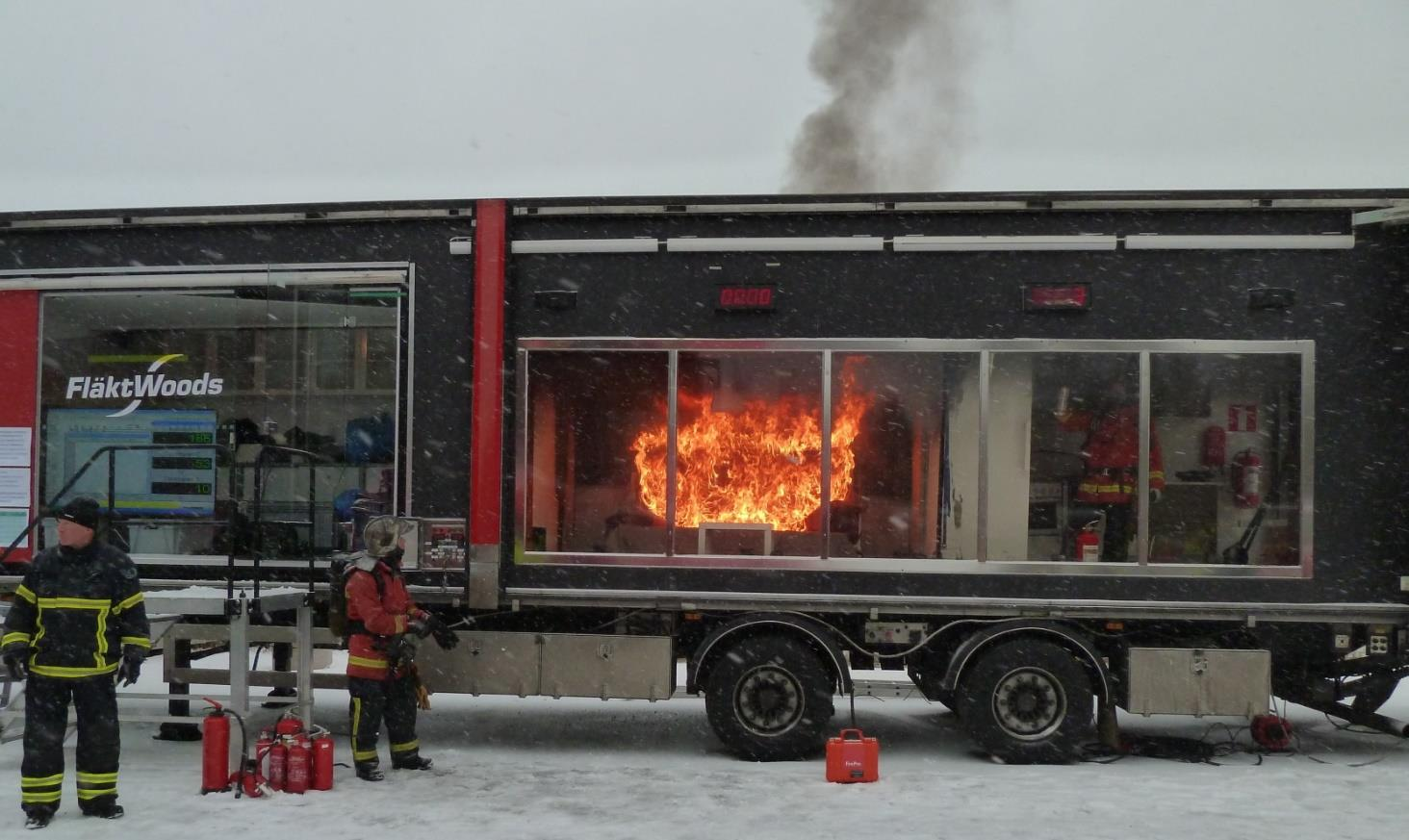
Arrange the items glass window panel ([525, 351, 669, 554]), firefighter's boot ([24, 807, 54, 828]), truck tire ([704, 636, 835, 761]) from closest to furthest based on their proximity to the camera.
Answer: firefighter's boot ([24, 807, 54, 828]), truck tire ([704, 636, 835, 761]), glass window panel ([525, 351, 669, 554])

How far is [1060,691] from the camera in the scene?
8.35m

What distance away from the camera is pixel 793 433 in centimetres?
879

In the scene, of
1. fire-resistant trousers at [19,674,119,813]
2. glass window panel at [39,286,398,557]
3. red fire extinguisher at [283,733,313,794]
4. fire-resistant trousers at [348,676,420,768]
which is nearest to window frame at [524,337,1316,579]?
fire-resistant trousers at [348,676,420,768]

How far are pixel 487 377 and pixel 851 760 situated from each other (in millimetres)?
3600

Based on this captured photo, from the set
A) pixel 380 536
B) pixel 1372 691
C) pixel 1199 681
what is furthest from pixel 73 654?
pixel 1372 691

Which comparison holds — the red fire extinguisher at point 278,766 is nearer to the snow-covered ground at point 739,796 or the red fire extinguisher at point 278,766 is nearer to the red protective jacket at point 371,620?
the snow-covered ground at point 739,796

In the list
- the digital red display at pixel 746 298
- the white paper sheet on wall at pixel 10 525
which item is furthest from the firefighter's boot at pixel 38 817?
the digital red display at pixel 746 298

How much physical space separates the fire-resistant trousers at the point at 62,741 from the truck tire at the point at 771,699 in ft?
12.3

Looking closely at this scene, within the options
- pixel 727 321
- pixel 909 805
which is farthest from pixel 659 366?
pixel 909 805

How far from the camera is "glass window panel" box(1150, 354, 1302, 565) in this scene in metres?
8.41

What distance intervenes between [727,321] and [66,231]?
16.4 feet

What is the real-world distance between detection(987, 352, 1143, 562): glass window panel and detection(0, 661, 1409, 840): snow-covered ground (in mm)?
1558

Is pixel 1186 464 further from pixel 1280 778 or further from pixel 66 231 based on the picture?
pixel 66 231

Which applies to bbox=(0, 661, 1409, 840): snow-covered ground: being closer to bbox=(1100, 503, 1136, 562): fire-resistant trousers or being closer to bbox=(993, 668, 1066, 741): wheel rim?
bbox=(993, 668, 1066, 741): wheel rim
